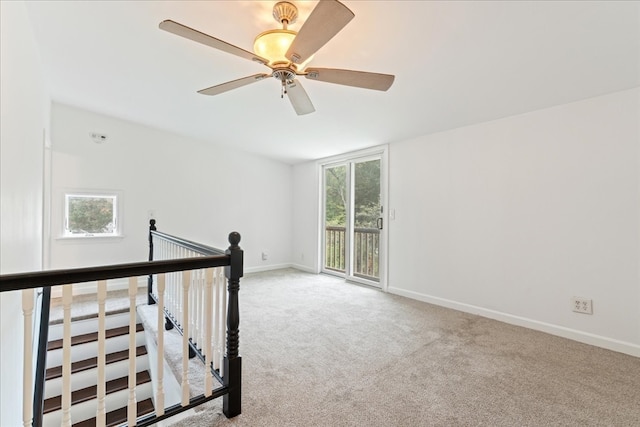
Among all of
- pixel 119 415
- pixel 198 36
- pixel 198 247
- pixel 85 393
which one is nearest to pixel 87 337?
pixel 85 393

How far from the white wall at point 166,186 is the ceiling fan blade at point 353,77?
3515mm

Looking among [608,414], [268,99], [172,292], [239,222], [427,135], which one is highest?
[268,99]

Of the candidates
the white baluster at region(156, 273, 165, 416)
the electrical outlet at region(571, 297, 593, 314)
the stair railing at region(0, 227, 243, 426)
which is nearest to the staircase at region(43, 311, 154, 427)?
the stair railing at region(0, 227, 243, 426)

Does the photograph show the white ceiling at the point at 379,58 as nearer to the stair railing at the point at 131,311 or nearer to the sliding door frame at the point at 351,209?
the sliding door frame at the point at 351,209

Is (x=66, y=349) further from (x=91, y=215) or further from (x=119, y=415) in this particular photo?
(x=91, y=215)

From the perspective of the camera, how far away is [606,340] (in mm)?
2432

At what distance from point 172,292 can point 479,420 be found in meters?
2.40

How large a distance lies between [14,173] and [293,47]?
5.85ft

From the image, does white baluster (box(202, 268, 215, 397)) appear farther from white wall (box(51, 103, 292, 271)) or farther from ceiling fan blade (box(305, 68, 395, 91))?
white wall (box(51, 103, 292, 271))

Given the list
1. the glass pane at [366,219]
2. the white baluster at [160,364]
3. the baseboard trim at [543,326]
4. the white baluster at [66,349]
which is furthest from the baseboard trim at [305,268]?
the white baluster at [66,349]

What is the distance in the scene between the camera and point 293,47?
1.53 m

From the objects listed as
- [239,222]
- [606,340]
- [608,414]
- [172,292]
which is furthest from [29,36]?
[606,340]

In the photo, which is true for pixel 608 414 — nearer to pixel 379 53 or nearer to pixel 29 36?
pixel 379 53

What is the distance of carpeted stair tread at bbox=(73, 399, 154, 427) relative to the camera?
96.4 inches
